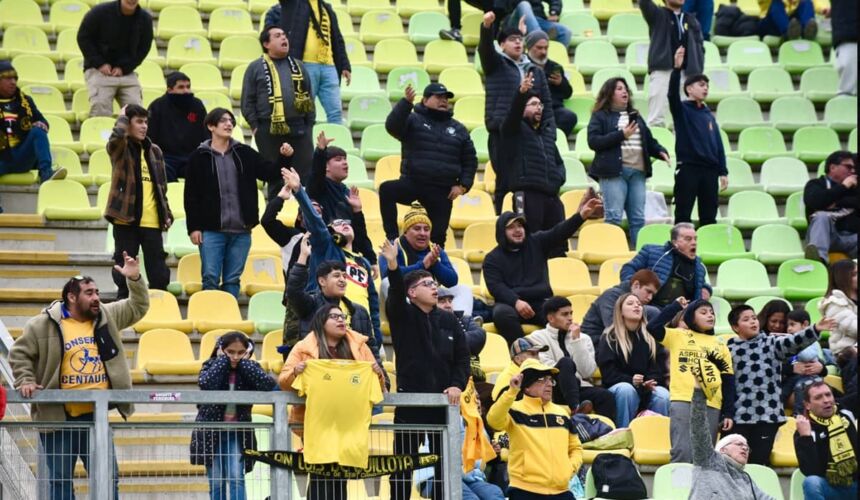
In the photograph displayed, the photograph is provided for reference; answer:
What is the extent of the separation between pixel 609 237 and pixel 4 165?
185 inches

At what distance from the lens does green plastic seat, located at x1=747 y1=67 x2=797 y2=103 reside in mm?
17922

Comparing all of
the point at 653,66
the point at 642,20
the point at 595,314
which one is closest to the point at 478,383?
the point at 595,314

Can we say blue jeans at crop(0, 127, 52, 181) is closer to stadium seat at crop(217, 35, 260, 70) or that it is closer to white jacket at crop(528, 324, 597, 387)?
stadium seat at crop(217, 35, 260, 70)

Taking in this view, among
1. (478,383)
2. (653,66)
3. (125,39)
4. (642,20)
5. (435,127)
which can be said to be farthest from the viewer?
(642,20)

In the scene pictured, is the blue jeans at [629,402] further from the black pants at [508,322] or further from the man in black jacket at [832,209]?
the man in black jacket at [832,209]

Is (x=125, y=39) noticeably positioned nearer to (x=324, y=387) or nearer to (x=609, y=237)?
(x=609, y=237)

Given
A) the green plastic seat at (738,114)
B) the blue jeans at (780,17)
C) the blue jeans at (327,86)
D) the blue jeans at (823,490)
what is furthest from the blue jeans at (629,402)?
the blue jeans at (780,17)

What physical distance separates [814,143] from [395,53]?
3923 mm

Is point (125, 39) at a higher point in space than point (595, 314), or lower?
A: higher

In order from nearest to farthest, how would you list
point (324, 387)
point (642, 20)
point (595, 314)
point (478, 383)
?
point (324, 387), point (478, 383), point (595, 314), point (642, 20)

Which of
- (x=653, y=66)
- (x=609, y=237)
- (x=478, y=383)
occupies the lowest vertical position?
(x=478, y=383)

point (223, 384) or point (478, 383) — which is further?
point (478, 383)

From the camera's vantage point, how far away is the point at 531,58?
16.4 metres

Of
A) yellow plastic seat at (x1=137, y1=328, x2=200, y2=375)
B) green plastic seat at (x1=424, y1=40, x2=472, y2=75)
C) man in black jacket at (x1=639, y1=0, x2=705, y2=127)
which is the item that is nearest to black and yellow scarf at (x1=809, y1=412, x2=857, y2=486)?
yellow plastic seat at (x1=137, y1=328, x2=200, y2=375)
